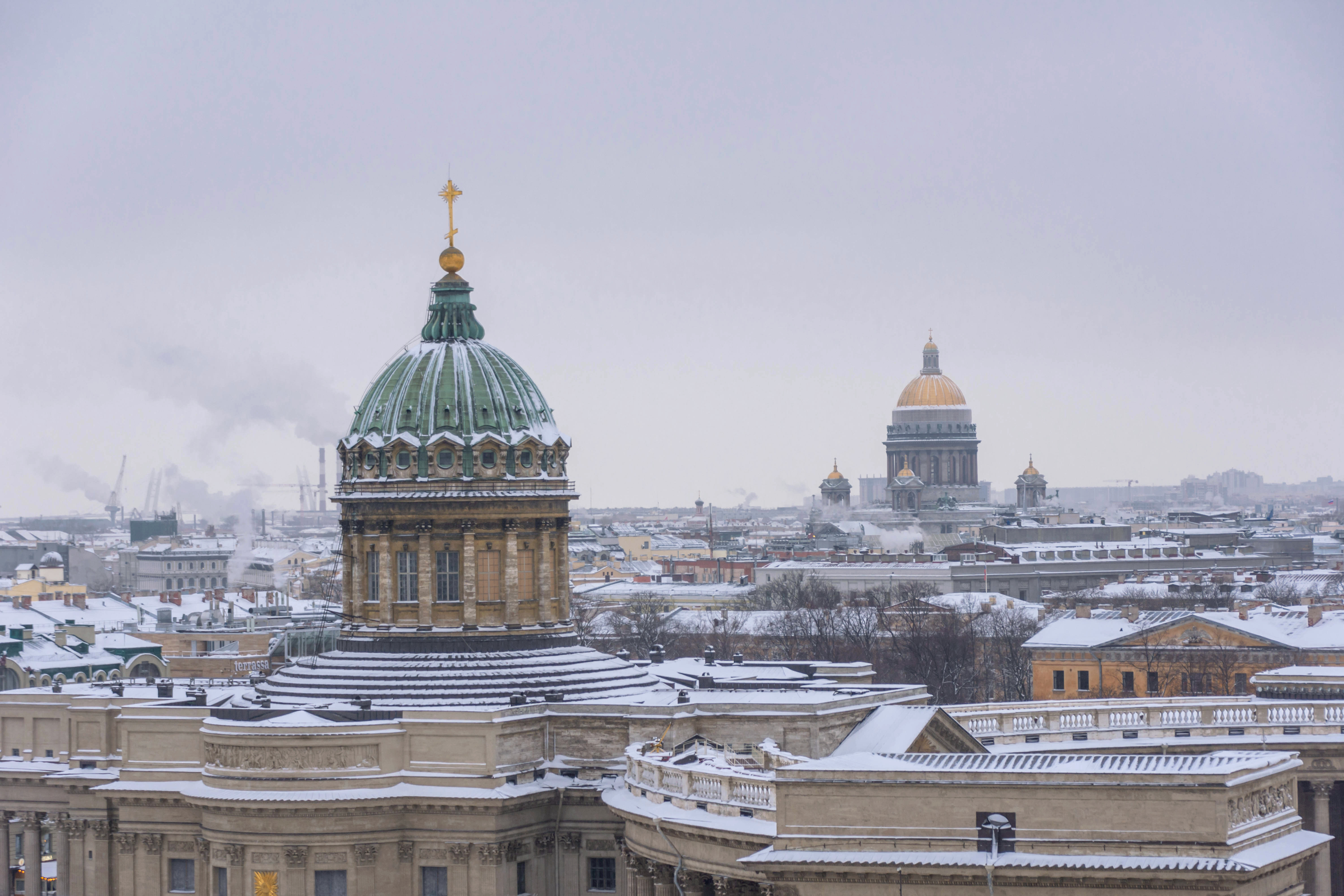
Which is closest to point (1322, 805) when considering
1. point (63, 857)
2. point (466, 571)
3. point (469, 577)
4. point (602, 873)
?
point (602, 873)

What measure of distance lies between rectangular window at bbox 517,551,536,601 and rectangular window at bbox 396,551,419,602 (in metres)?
2.87

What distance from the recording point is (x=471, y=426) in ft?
231

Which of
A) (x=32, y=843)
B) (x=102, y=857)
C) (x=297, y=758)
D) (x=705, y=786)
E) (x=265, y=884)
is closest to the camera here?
(x=705, y=786)

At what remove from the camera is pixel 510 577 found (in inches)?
2746

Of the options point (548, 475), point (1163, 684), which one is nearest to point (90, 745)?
point (548, 475)

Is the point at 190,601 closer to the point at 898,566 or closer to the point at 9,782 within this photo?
the point at 898,566

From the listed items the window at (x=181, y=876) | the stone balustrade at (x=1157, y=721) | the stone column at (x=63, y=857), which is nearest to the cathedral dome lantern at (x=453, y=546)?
the window at (x=181, y=876)

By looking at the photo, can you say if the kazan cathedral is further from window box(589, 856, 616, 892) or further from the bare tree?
the bare tree

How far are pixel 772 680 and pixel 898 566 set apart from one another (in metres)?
123

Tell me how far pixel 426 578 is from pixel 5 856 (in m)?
15.8

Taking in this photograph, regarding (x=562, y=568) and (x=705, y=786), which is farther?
(x=562, y=568)

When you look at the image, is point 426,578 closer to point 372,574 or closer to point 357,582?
point 372,574

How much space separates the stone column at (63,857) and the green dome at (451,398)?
13.4 meters

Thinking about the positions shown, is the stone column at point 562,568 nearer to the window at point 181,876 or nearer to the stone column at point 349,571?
the stone column at point 349,571
